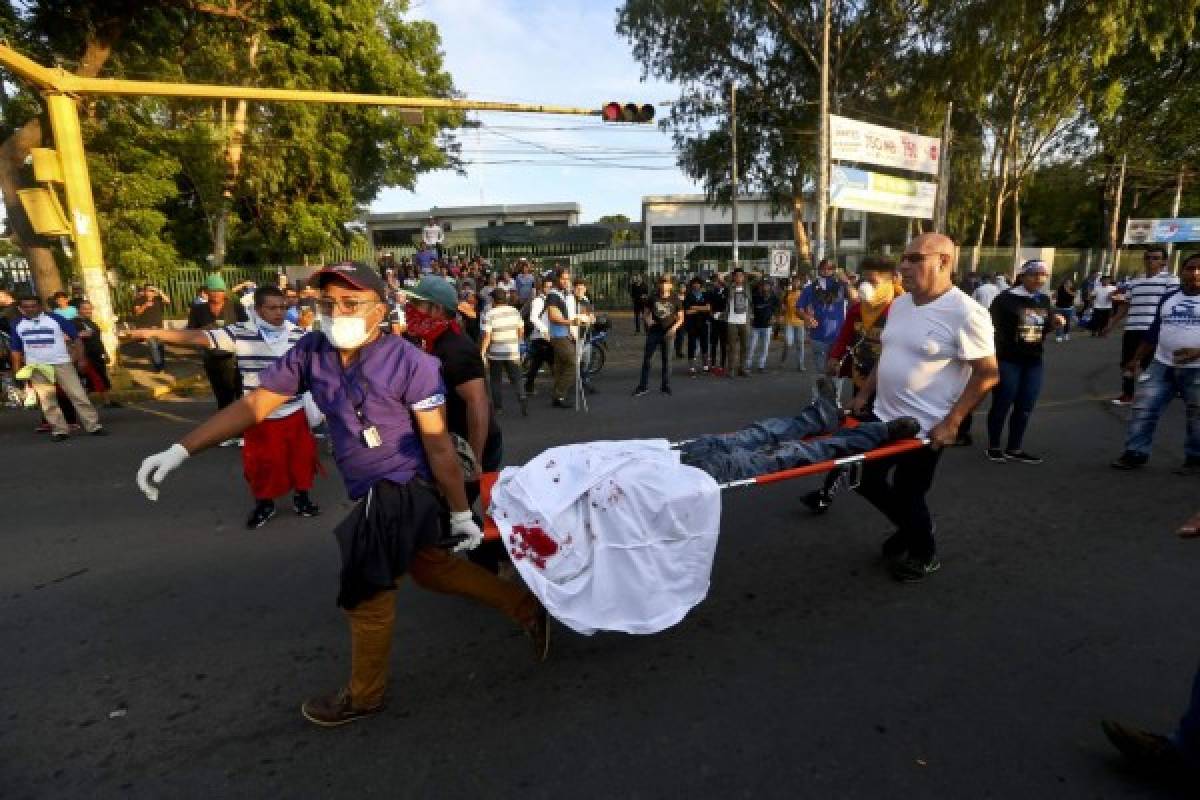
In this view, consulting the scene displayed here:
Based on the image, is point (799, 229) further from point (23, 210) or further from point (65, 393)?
point (65, 393)

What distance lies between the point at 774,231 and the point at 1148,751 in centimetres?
5321

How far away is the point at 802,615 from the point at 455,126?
2810 cm

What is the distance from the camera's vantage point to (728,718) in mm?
2627

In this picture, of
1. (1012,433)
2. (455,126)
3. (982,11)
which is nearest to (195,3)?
(455,126)

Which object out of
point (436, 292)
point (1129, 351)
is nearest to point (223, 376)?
point (436, 292)

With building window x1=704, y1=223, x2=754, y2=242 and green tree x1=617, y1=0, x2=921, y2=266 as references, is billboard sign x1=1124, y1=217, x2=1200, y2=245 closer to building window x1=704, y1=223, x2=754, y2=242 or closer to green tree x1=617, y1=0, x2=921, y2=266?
green tree x1=617, y1=0, x2=921, y2=266

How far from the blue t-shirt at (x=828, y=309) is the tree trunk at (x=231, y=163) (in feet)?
59.1

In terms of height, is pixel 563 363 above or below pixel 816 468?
below

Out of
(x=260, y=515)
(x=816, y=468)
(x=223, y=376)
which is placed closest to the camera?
(x=816, y=468)

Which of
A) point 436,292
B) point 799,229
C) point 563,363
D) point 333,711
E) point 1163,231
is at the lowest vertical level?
point 333,711

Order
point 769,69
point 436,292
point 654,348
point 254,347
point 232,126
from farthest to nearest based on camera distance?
point 769,69 → point 232,126 → point 654,348 → point 254,347 → point 436,292

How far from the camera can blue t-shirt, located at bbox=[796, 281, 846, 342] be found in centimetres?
902

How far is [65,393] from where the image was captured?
775 centimetres

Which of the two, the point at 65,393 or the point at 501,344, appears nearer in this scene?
the point at 65,393
